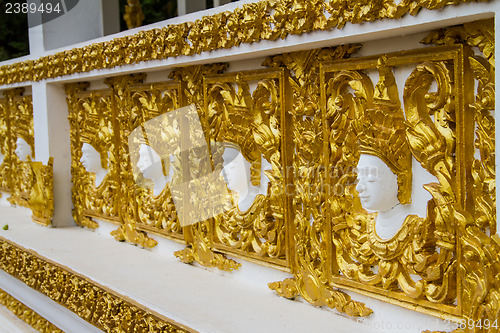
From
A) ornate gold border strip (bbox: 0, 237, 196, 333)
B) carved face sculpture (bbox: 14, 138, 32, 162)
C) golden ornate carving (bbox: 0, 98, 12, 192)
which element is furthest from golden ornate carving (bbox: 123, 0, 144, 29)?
ornate gold border strip (bbox: 0, 237, 196, 333)

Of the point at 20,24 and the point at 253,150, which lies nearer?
the point at 253,150

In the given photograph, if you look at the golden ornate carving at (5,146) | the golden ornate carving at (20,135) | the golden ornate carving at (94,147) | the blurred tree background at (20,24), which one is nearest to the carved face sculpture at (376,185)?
the golden ornate carving at (94,147)

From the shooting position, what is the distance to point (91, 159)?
2457mm

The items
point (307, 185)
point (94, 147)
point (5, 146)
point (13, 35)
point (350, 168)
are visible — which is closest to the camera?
point (350, 168)

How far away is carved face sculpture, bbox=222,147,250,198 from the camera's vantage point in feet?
5.42

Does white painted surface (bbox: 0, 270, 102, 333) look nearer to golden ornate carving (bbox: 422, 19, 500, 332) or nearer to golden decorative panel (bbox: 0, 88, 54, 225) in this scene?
golden decorative panel (bbox: 0, 88, 54, 225)

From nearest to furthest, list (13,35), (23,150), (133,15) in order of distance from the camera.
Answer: (23,150)
(133,15)
(13,35)

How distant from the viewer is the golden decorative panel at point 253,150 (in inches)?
59.9

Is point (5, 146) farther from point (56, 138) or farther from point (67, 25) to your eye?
point (67, 25)

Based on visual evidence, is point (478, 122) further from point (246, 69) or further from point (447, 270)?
point (246, 69)

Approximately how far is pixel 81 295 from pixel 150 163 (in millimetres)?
518

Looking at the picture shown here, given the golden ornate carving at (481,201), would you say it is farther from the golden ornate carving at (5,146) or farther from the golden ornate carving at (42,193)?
the golden ornate carving at (5,146)

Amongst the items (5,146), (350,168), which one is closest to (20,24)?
(5,146)

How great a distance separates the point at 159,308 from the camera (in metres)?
1.57
